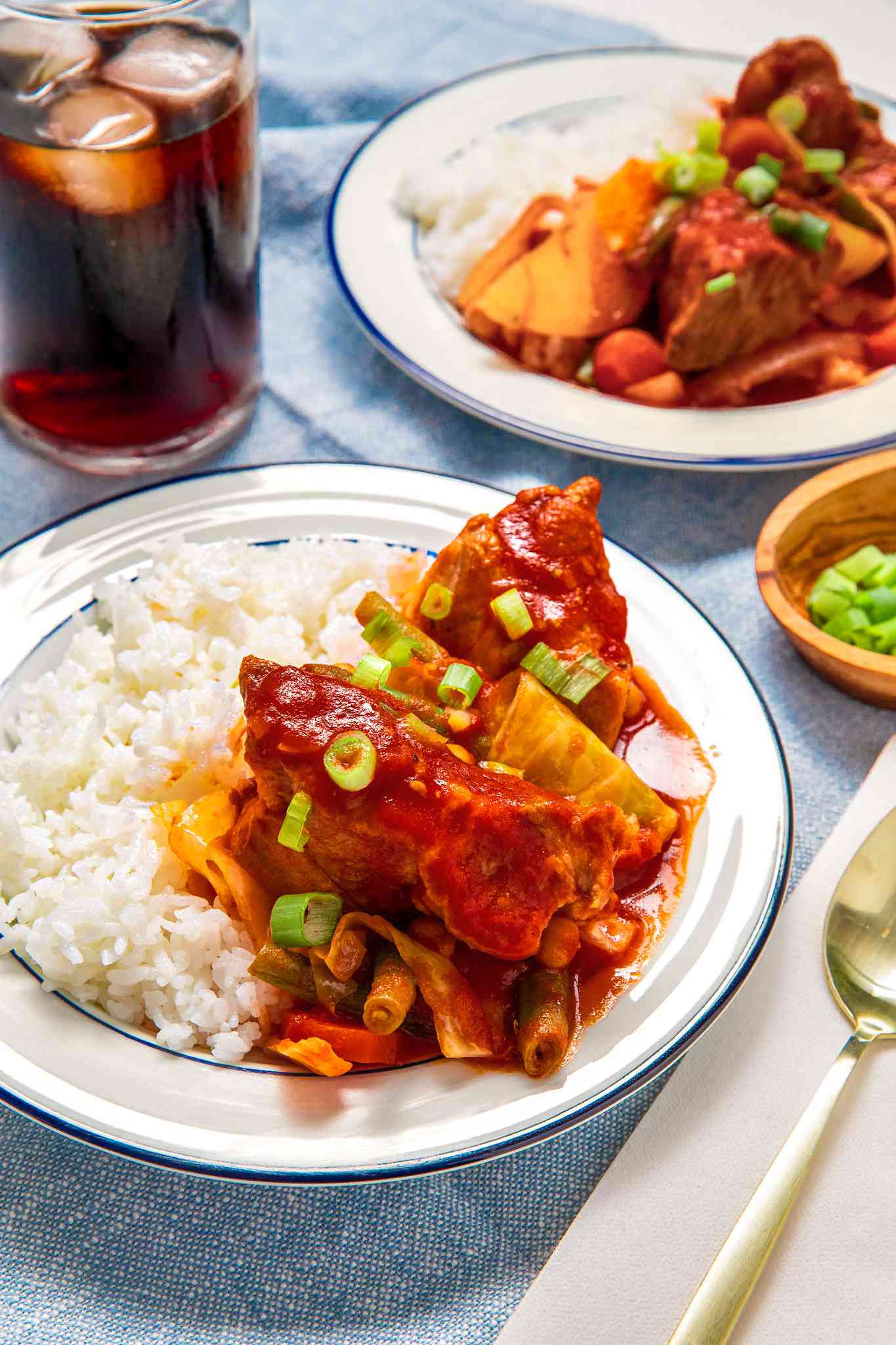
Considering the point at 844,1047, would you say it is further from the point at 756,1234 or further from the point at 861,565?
the point at 861,565

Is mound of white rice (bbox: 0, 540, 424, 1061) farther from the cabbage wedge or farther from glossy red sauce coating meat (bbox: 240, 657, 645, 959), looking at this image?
the cabbage wedge

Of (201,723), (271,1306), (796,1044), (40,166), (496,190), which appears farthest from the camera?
(496,190)

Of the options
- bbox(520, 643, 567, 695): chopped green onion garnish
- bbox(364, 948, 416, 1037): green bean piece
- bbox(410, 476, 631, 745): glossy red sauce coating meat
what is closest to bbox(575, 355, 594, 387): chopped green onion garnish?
bbox(410, 476, 631, 745): glossy red sauce coating meat

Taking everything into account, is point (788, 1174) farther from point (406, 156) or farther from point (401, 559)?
point (406, 156)

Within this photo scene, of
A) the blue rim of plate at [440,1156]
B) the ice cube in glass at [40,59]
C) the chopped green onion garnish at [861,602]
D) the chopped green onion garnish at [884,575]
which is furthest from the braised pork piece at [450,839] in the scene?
the ice cube in glass at [40,59]

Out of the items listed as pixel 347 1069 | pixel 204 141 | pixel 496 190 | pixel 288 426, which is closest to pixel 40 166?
pixel 204 141

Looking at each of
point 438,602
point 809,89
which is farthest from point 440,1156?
point 809,89
